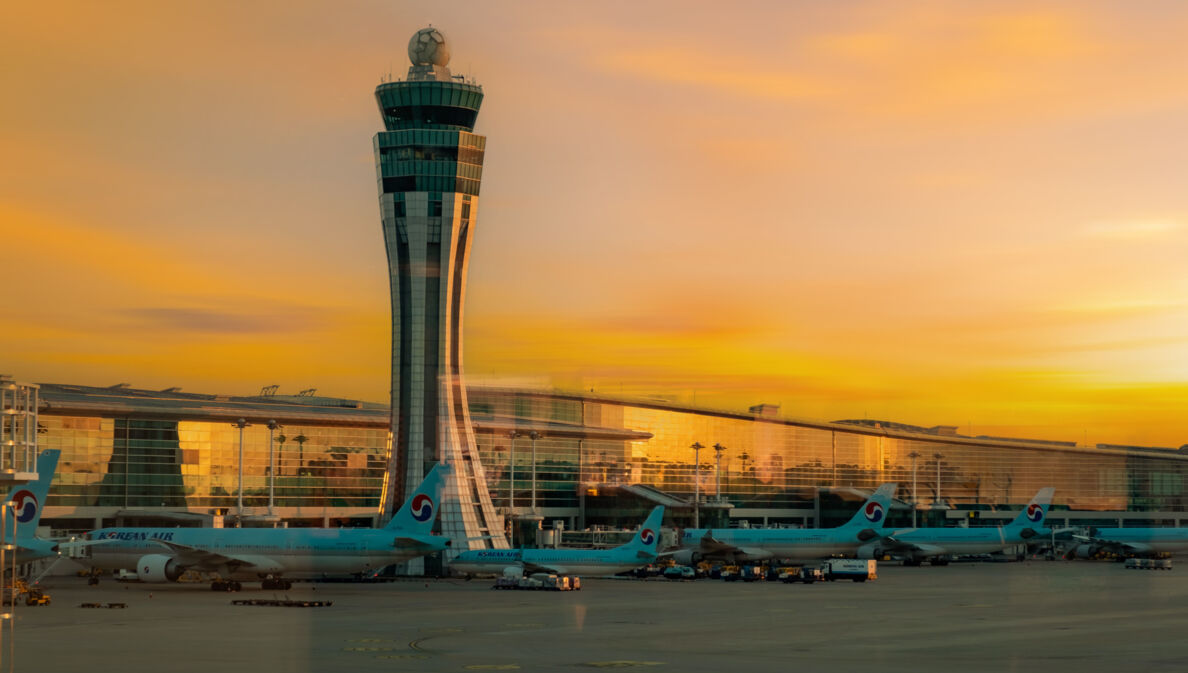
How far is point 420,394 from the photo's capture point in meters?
117

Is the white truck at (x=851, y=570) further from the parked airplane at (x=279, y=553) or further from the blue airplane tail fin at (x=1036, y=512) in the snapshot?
the blue airplane tail fin at (x=1036, y=512)

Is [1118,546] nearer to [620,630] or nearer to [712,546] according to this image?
[712,546]

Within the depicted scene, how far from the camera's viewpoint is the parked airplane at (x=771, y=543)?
114312 millimetres

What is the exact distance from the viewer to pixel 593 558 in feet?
298

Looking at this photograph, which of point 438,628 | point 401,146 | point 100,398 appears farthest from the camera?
point 100,398

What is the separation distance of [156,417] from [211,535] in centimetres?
4200

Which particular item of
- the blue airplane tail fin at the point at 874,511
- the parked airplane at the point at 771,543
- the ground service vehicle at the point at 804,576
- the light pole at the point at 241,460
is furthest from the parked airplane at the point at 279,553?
the blue airplane tail fin at the point at 874,511

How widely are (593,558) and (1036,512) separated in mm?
62771

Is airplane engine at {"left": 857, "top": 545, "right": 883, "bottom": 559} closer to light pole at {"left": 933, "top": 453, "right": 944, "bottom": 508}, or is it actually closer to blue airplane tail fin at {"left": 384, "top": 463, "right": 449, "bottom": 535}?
blue airplane tail fin at {"left": 384, "top": 463, "right": 449, "bottom": 535}

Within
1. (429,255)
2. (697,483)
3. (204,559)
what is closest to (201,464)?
(429,255)

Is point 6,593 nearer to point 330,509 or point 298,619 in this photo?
point 298,619

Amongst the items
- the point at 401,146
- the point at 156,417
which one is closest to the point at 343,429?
the point at 156,417

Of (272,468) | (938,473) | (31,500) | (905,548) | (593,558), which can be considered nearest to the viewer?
(31,500)

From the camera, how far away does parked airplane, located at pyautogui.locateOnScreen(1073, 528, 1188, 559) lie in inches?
5576
